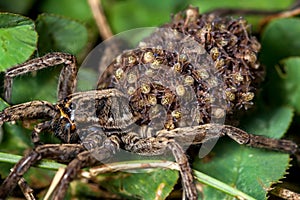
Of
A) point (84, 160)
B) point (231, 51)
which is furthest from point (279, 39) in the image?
point (84, 160)

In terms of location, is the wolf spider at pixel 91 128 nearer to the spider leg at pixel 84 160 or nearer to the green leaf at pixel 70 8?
the spider leg at pixel 84 160

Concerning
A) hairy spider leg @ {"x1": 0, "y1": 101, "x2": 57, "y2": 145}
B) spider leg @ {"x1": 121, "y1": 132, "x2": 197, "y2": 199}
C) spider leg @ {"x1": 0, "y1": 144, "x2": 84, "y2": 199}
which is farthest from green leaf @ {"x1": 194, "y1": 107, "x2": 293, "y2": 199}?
hairy spider leg @ {"x1": 0, "y1": 101, "x2": 57, "y2": 145}

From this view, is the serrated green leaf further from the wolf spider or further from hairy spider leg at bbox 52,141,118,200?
hairy spider leg at bbox 52,141,118,200

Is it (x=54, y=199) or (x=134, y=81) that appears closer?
(x=54, y=199)

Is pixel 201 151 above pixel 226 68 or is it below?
below

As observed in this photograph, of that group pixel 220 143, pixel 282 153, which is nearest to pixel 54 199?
pixel 220 143

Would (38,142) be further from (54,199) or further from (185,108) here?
(185,108)

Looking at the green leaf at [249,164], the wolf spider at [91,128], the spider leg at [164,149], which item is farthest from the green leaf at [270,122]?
the spider leg at [164,149]

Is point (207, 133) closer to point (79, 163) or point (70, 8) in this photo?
point (79, 163)
